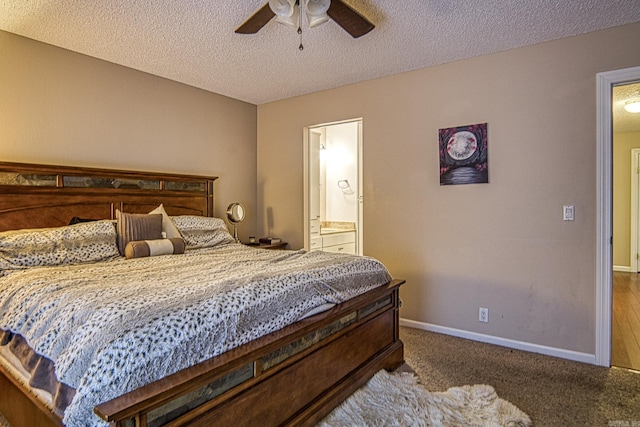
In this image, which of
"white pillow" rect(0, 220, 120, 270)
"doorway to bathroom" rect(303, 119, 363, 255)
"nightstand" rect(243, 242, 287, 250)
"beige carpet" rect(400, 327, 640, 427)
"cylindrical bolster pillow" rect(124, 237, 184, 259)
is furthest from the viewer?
"doorway to bathroom" rect(303, 119, 363, 255)

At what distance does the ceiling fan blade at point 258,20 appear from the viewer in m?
2.05

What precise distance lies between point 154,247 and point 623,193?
6.94 metres

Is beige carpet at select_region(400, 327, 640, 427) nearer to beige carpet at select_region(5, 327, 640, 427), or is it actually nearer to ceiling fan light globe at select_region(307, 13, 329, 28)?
beige carpet at select_region(5, 327, 640, 427)

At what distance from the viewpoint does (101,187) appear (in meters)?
3.04

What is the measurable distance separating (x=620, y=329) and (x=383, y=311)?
2.50 meters

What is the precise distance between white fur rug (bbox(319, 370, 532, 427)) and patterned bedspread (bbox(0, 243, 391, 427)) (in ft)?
1.92

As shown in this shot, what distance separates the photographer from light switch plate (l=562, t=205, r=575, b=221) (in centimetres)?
272

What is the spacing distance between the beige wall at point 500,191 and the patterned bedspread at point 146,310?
131 cm

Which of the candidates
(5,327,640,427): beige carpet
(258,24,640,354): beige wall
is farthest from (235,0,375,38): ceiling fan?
(5,327,640,427): beige carpet

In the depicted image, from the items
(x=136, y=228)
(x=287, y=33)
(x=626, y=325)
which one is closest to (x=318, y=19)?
(x=287, y=33)

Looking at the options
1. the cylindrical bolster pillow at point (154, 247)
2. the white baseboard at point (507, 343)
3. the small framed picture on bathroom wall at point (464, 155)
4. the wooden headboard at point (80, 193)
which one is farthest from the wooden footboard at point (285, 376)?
the wooden headboard at point (80, 193)

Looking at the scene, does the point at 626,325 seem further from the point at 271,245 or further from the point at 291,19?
the point at 291,19

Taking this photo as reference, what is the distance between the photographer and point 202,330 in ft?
4.49

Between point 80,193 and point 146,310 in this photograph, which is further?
point 80,193
